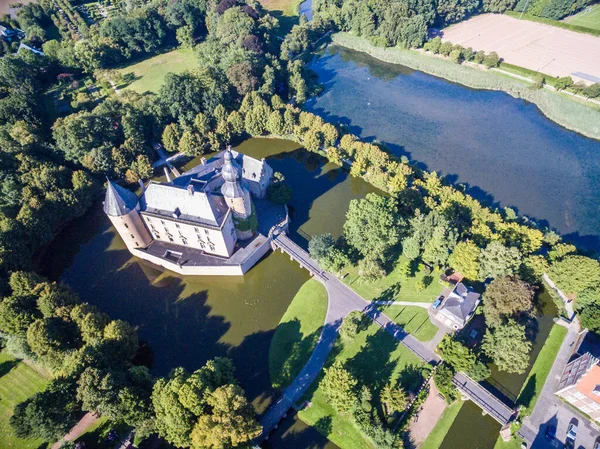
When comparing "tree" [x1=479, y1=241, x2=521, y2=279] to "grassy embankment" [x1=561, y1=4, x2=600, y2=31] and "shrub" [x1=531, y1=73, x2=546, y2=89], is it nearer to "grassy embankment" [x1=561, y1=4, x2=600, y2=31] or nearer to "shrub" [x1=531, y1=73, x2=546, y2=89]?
"shrub" [x1=531, y1=73, x2=546, y2=89]

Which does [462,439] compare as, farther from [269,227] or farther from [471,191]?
[471,191]

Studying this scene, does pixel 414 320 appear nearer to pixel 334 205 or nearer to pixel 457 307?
pixel 457 307

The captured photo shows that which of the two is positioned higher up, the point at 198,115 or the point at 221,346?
the point at 198,115

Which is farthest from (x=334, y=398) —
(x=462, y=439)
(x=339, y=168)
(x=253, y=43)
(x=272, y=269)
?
(x=253, y=43)

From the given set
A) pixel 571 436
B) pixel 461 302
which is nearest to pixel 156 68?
pixel 461 302

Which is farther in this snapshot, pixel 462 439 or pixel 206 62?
pixel 206 62

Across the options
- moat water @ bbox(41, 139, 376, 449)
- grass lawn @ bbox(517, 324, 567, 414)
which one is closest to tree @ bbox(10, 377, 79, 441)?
moat water @ bbox(41, 139, 376, 449)
